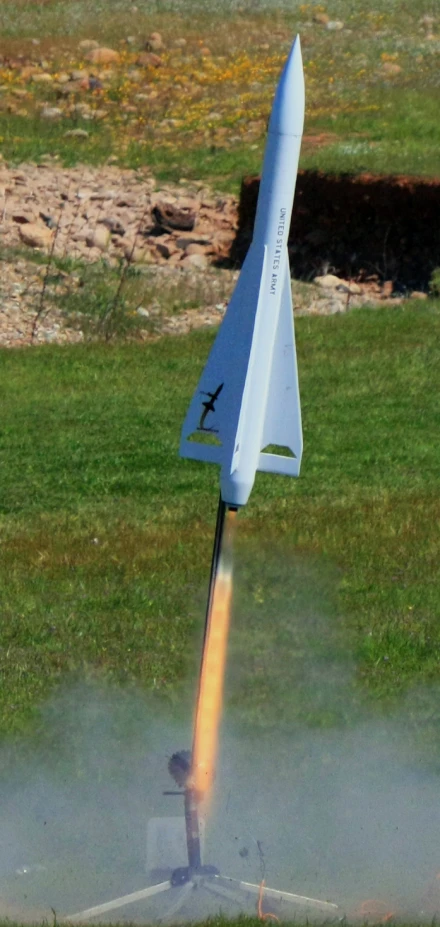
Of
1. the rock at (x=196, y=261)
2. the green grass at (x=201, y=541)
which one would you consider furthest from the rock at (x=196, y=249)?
the green grass at (x=201, y=541)

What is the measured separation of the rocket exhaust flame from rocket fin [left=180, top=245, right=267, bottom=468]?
1.31 feet

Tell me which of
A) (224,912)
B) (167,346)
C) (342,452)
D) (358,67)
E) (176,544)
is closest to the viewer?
(224,912)

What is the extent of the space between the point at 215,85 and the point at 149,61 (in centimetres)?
198

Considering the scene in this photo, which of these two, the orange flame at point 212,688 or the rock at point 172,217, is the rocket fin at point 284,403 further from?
the rock at point 172,217

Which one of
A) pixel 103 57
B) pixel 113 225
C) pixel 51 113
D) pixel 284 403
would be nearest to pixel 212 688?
pixel 284 403

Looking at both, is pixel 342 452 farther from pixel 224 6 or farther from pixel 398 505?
pixel 224 6

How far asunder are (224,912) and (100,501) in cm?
571

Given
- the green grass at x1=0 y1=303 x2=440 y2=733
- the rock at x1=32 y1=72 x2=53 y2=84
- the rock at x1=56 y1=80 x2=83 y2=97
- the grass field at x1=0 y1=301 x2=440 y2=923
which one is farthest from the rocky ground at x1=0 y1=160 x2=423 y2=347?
the rock at x1=32 y1=72 x2=53 y2=84

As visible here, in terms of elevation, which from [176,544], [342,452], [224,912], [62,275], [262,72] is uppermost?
[262,72]

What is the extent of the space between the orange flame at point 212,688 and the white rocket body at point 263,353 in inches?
18.4

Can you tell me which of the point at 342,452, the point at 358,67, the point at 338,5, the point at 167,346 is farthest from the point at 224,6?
the point at 342,452

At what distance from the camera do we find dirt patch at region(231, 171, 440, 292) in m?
22.4

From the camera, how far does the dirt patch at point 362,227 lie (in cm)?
2241

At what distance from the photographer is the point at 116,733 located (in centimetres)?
900
